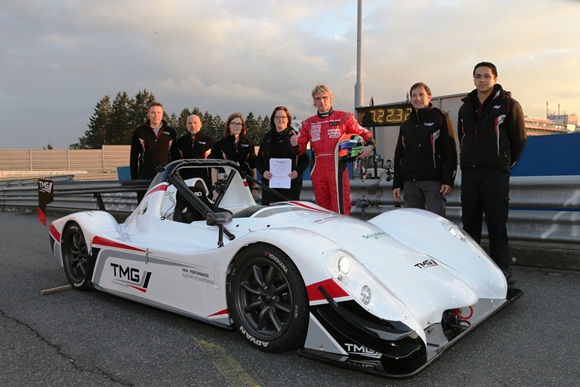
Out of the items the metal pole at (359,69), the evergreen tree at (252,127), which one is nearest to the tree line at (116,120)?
the evergreen tree at (252,127)

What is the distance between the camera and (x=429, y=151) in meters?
4.73

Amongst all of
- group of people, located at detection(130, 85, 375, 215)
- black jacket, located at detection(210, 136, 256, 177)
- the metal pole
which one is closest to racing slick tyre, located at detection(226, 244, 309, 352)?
group of people, located at detection(130, 85, 375, 215)

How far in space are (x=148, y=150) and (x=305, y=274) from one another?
4.17 metres

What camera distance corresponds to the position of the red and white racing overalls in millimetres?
5055

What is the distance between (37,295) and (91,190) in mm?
1111

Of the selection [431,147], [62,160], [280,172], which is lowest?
[280,172]

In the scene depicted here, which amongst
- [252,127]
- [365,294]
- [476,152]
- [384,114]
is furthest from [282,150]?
[252,127]

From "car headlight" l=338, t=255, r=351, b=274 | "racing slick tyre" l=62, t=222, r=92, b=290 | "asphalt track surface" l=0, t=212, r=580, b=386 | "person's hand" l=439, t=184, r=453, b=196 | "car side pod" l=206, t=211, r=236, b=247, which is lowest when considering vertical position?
"asphalt track surface" l=0, t=212, r=580, b=386

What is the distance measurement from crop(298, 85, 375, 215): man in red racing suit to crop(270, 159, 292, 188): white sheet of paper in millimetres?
320

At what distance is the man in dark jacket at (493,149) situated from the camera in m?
4.20

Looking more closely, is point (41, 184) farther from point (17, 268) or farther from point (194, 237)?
point (194, 237)

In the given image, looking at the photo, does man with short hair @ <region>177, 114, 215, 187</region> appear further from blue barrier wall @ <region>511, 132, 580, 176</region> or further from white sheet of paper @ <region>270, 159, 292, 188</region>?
blue barrier wall @ <region>511, 132, 580, 176</region>

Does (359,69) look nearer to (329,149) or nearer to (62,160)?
Result: (329,149)

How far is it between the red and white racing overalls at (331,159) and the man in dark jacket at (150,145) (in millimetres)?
2193
